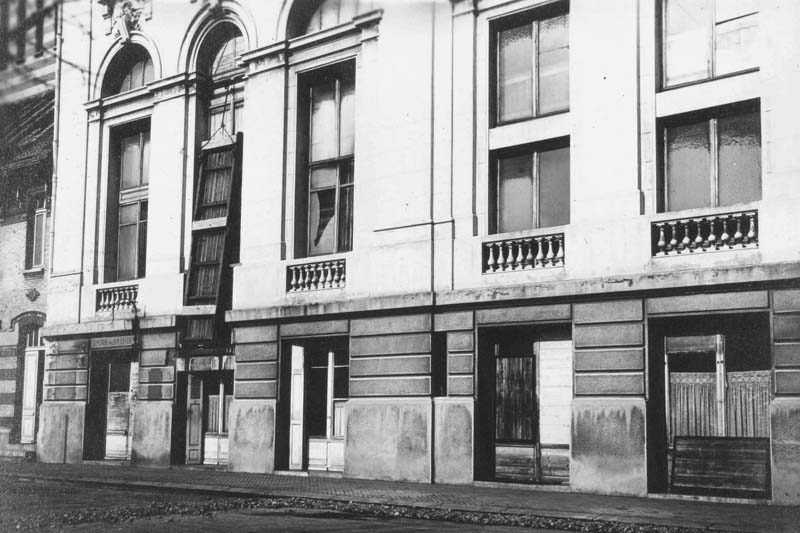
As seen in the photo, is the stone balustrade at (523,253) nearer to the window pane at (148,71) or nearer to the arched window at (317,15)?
the arched window at (317,15)

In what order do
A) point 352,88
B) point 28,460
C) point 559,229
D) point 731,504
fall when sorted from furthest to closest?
point 28,460, point 352,88, point 559,229, point 731,504

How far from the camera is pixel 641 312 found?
15781 millimetres

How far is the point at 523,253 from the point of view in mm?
17438

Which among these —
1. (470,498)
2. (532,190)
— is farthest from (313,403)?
(470,498)

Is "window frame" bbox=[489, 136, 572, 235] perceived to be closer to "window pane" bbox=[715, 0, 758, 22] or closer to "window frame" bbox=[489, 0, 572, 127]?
"window frame" bbox=[489, 0, 572, 127]

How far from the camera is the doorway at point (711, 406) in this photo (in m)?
14.9

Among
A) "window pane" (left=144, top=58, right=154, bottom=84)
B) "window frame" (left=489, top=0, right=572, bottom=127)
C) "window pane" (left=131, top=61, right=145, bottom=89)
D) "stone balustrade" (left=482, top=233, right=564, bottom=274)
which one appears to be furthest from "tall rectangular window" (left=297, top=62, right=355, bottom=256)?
"window pane" (left=131, top=61, right=145, bottom=89)

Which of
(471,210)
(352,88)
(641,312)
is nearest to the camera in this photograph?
(641,312)

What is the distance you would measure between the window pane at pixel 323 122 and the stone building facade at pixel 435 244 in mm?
58

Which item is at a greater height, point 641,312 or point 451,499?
point 641,312

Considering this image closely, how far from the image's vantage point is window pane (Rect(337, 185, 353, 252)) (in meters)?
20.6

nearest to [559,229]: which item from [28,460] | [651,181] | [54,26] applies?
[651,181]

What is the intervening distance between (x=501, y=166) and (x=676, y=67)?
3725 mm

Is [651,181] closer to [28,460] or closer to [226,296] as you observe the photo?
[226,296]
